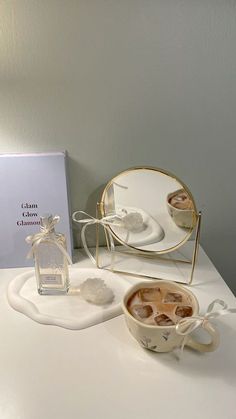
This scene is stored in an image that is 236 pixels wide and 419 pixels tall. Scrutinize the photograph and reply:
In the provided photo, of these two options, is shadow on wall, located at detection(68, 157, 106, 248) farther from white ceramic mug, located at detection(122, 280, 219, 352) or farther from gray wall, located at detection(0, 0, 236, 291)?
white ceramic mug, located at detection(122, 280, 219, 352)

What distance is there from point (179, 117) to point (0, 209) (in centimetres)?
45

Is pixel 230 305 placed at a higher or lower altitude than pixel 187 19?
lower

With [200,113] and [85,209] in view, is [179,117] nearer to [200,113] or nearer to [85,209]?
[200,113]

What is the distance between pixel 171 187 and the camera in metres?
0.78

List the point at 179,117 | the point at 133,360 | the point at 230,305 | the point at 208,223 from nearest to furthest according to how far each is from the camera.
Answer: the point at 133,360 → the point at 230,305 → the point at 179,117 → the point at 208,223

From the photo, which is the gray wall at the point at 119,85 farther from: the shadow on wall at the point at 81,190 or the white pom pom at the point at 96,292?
the white pom pom at the point at 96,292

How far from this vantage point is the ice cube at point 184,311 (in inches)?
23.8

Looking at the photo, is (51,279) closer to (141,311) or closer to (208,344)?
(141,311)

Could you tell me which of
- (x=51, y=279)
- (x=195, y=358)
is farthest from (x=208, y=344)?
(x=51, y=279)

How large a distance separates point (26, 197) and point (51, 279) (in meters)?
0.19

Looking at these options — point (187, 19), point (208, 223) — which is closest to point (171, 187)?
point (208, 223)

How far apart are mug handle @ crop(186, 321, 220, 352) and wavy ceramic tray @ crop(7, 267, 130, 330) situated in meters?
0.15

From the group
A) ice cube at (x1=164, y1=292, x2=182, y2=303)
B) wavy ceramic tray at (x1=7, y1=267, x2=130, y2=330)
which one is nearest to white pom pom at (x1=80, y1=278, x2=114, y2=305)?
wavy ceramic tray at (x1=7, y1=267, x2=130, y2=330)

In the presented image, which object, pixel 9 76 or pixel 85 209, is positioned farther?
pixel 85 209
